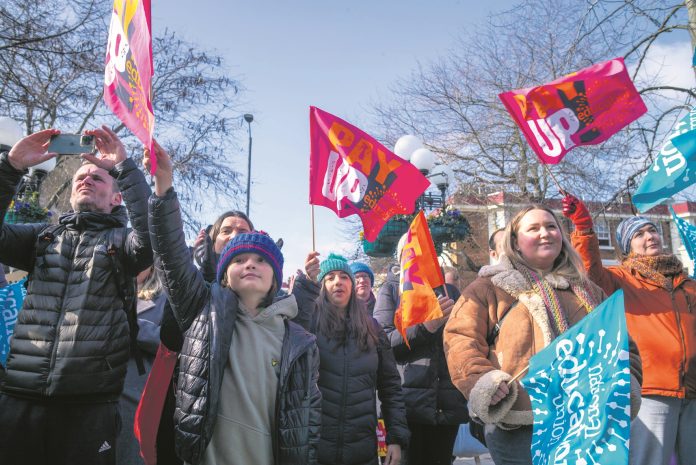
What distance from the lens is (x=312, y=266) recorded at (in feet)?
13.2

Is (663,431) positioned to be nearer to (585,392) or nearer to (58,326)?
(585,392)

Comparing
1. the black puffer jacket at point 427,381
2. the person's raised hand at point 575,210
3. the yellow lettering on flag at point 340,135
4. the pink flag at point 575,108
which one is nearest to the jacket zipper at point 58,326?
the black puffer jacket at point 427,381

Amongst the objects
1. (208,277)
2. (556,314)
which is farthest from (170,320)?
(556,314)

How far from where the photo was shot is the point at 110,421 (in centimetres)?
267

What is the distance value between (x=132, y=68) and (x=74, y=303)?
48.2 inches

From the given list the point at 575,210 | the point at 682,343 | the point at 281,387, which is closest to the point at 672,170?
the point at 575,210

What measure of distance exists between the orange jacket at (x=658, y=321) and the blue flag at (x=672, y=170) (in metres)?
0.55

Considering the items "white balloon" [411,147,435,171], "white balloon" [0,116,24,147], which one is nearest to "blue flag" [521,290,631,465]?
"white balloon" [411,147,435,171]

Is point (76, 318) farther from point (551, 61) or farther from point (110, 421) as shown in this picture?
point (551, 61)

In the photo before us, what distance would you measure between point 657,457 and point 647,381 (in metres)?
0.48

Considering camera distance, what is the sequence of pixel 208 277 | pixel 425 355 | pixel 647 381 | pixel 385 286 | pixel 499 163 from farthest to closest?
pixel 499 163
pixel 385 286
pixel 425 355
pixel 647 381
pixel 208 277

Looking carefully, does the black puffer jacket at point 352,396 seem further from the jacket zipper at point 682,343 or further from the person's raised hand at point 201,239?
the jacket zipper at point 682,343

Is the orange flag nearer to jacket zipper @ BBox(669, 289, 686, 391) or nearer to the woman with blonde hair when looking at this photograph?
the woman with blonde hair

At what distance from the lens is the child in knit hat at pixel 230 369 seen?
94.3 inches
